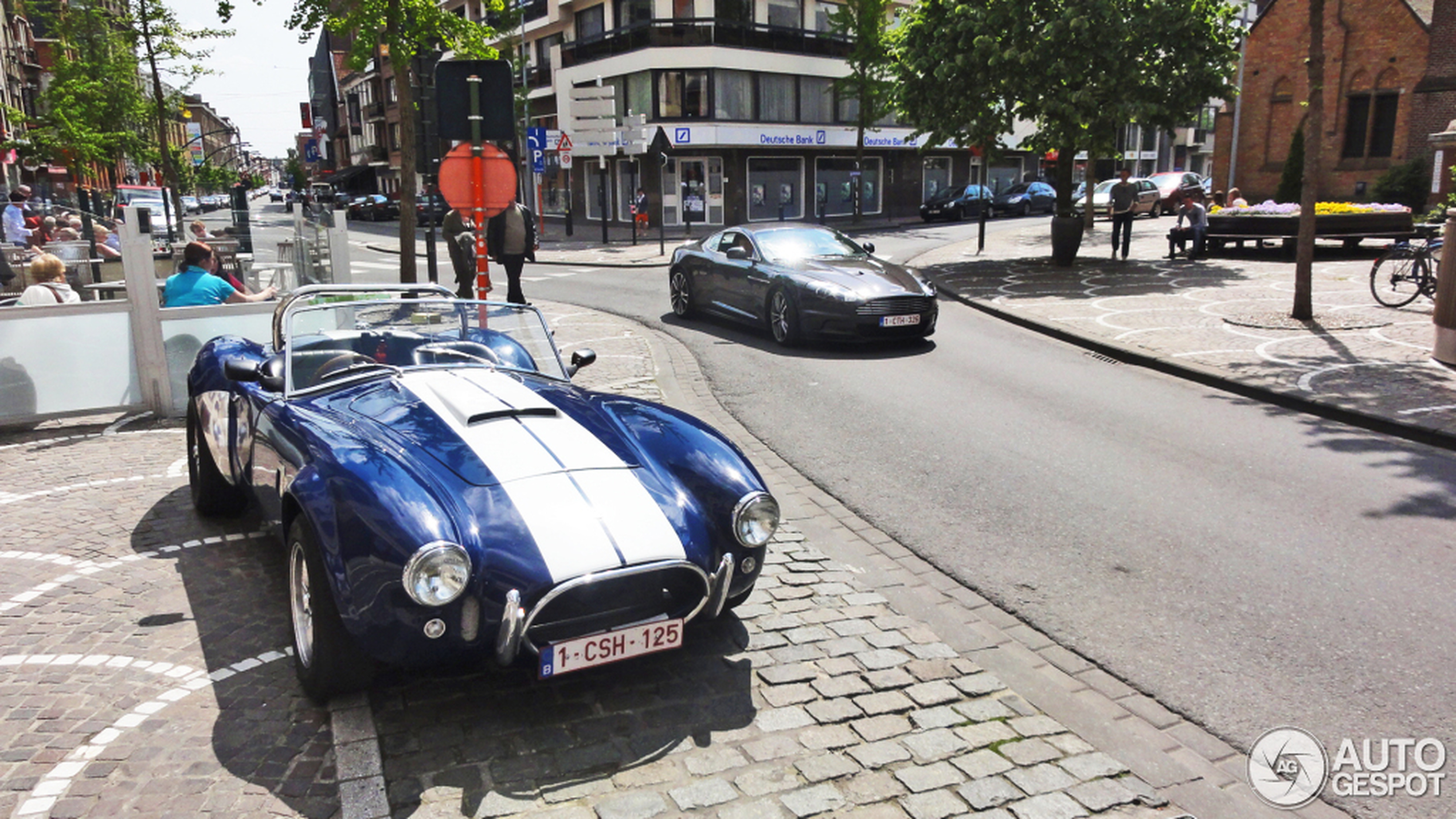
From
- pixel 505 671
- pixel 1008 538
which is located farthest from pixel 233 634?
pixel 1008 538

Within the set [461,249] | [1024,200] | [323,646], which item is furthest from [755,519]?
[1024,200]

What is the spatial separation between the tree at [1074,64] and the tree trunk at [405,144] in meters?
9.84

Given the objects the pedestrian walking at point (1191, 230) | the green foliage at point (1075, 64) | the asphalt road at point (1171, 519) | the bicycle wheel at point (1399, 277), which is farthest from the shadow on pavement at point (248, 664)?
the pedestrian walking at point (1191, 230)

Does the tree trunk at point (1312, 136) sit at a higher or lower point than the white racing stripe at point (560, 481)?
higher

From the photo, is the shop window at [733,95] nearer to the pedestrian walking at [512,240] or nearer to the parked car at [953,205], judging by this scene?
the parked car at [953,205]

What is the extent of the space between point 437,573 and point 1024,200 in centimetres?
4212

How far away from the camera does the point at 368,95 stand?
79625 millimetres

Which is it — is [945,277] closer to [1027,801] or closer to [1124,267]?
[1124,267]

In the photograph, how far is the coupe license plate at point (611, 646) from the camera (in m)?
3.40

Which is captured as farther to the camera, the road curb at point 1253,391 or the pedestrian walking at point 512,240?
the pedestrian walking at point 512,240

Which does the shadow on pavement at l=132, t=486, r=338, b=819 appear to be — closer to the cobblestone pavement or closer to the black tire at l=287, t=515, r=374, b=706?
the cobblestone pavement

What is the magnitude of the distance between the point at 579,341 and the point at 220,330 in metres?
4.51

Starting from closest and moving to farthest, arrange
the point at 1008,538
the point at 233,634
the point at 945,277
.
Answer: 1. the point at 233,634
2. the point at 1008,538
3. the point at 945,277

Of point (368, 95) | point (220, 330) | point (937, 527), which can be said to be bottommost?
point (937, 527)
